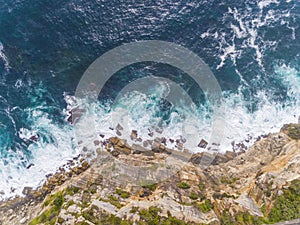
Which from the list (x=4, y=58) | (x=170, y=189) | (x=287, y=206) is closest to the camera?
(x=287, y=206)

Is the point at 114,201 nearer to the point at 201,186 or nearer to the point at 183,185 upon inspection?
the point at 183,185

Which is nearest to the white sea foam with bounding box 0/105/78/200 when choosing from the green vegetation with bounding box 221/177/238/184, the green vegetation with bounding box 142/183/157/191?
the green vegetation with bounding box 142/183/157/191

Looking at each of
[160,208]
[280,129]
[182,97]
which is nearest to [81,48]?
[182,97]

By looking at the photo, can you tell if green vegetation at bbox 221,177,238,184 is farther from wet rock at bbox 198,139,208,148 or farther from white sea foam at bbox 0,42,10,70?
white sea foam at bbox 0,42,10,70

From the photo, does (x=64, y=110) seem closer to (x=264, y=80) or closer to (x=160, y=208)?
(x=160, y=208)

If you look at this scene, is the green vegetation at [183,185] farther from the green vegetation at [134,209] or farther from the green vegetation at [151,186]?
the green vegetation at [134,209]

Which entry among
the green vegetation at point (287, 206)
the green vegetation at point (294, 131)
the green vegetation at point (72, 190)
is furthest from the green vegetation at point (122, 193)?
the green vegetation at point (294, 131)

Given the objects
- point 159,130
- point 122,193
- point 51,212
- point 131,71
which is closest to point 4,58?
point 131,71
